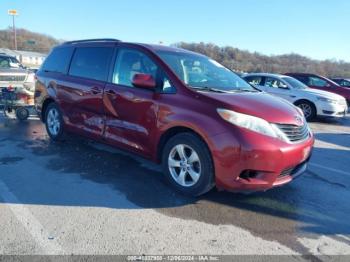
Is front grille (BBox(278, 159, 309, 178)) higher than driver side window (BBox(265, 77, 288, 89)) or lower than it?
lower

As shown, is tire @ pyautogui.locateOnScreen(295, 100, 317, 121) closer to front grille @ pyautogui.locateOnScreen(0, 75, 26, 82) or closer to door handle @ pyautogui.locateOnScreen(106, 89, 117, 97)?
door handle @ pyautogui.locateOnScreen(106, 89, 117, 97)

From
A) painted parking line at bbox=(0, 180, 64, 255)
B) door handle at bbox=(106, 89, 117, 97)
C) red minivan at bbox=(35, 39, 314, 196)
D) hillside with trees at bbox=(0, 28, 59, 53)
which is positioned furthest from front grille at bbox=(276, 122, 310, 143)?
hillside with trees at bbox=(0, 28, 59, 53)

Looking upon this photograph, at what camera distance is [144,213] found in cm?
385

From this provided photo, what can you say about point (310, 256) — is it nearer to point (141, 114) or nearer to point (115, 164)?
point (141, 114)

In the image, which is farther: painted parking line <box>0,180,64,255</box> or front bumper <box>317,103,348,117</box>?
front bumper <box>317,103,348,117</box>

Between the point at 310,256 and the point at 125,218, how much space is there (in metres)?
1.84

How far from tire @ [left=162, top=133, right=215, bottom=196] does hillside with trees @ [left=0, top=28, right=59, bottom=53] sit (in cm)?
8083

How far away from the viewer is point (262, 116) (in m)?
3.94

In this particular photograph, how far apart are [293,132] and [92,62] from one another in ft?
11.0

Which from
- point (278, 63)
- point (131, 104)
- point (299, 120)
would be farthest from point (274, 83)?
point (278, 63)

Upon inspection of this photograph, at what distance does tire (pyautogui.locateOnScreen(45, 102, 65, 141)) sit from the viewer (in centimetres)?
644

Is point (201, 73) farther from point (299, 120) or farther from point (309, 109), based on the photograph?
point (309, 109)

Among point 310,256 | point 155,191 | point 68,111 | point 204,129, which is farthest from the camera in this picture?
point 68,111

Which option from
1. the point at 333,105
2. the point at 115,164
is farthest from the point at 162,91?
the point at 333,105
